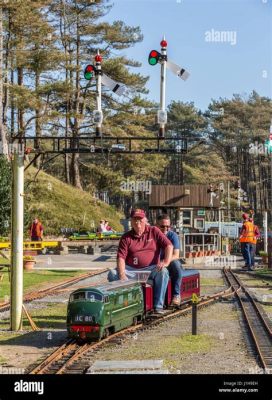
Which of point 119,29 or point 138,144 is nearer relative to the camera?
point 119,29

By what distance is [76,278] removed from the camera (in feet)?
72.0

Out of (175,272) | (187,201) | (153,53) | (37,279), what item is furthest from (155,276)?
(187,201)

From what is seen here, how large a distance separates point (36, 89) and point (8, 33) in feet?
7.77

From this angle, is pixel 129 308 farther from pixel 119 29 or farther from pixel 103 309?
pixel 119 29

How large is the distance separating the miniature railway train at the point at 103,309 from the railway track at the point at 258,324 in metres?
1.90

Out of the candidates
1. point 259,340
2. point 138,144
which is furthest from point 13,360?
point 138,144

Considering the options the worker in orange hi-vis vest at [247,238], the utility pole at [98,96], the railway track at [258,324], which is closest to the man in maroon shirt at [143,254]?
the railway track at [258,324]

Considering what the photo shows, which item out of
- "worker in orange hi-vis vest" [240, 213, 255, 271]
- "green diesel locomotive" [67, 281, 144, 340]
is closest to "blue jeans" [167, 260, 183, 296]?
"green diesel locomotive" [67, 281, 144, 340]

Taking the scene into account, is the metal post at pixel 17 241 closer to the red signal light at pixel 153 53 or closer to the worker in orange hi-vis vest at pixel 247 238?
the red signal light at pixel 153 53

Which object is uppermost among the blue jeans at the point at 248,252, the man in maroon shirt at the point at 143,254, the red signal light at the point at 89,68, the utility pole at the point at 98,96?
the red signal light at the point at 89,68

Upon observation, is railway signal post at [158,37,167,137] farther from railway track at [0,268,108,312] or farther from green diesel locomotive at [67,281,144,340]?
railway track at [0,268,108,312]

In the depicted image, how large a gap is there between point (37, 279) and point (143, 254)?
10872 millimetres

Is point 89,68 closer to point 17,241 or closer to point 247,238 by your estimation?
point 17,241

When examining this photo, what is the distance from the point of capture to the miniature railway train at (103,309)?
948 cm
